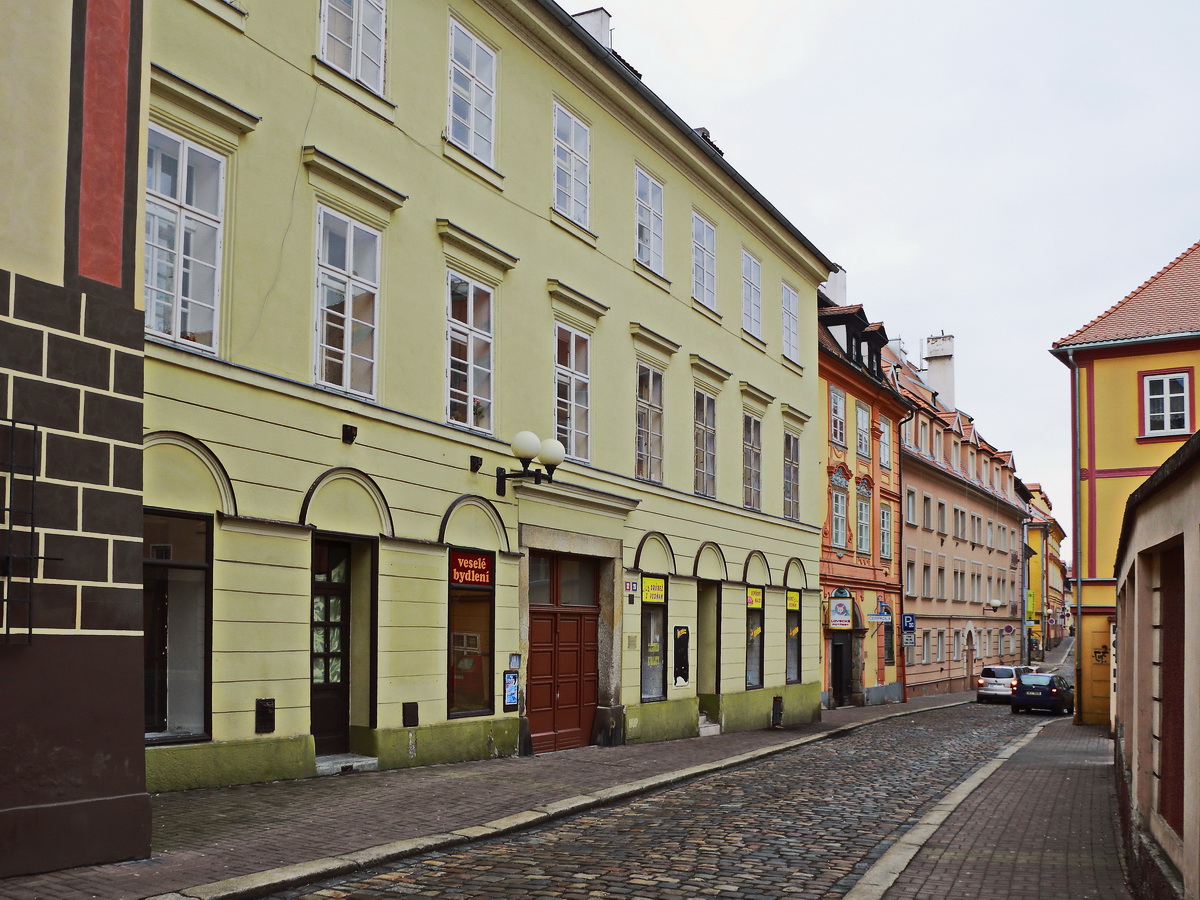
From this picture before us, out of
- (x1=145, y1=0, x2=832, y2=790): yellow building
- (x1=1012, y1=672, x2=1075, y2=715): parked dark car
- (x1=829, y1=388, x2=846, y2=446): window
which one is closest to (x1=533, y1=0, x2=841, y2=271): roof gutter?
(x1=145, y1=0, x2=832, y2=790): yellow building

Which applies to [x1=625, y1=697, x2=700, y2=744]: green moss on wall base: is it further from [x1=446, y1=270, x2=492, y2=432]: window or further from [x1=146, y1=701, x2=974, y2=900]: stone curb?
[x1=446, y1=270, x2=492, y2=432]: window

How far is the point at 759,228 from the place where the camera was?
27.0 m

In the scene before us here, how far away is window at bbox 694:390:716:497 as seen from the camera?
23.6m

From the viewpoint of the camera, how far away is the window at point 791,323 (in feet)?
95.0

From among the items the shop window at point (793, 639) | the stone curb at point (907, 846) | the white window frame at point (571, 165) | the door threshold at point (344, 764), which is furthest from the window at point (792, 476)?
the door threshold at point (344, 764)

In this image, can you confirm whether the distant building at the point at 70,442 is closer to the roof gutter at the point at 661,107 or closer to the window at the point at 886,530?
the roof gutter at the point at 661,107

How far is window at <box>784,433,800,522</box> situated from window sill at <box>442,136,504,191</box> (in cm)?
1315

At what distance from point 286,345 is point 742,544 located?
14080 mm

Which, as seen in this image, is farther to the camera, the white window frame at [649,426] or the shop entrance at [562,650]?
the white window frame at [649,426]

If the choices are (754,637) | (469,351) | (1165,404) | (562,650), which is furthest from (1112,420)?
(469,351)

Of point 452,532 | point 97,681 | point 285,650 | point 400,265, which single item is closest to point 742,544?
point 452,532

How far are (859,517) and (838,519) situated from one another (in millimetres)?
2381

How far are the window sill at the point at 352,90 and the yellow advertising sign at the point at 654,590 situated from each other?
30.6 ft

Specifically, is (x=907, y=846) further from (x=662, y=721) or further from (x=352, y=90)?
(x=662, y=721)
